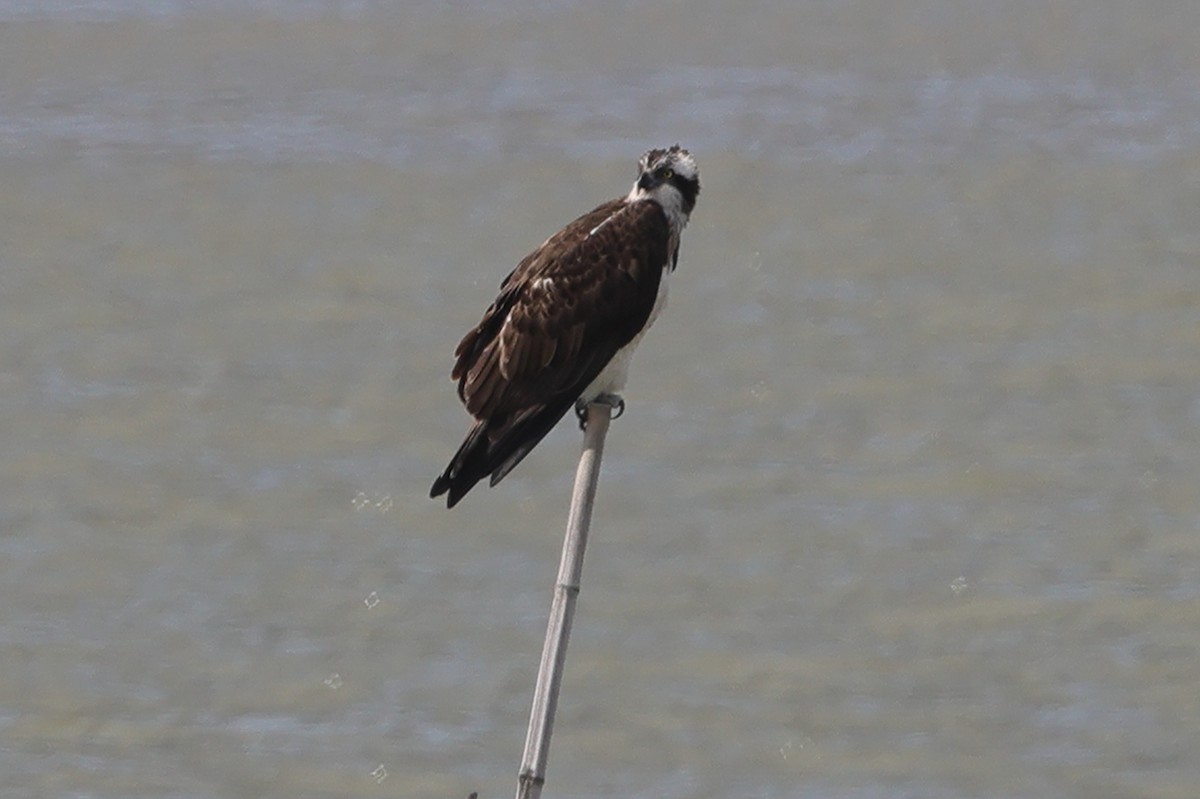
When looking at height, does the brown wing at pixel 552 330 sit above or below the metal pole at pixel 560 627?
above

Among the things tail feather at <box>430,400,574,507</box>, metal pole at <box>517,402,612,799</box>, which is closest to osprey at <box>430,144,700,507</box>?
tail feather at <box>430,400,574,507</box>

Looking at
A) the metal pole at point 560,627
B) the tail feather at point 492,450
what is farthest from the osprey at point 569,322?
the metal pole at point 560,627

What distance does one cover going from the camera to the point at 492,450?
256 inches

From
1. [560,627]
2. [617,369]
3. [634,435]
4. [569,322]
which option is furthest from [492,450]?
[634,435]

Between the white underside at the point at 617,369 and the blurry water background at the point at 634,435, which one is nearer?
the white underside at the point at 617,369

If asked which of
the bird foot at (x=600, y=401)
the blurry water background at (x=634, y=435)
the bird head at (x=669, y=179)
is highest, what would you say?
the blurry water background at (x=634, y=435)

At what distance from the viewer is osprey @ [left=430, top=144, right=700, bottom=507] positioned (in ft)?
21.6

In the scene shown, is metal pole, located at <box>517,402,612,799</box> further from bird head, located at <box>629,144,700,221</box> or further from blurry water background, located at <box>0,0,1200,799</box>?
blurry water background, located at <box>0,0,1200,799</box>

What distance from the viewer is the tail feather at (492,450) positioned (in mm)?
6391

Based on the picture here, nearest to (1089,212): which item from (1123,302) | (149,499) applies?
(1123,302)

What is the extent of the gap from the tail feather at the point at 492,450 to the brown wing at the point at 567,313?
0.04 meters

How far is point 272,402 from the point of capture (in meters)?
14.1

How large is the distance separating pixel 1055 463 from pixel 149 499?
176 inches

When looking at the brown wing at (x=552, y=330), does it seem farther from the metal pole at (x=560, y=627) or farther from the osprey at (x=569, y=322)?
the metal pole at (x=560, y=627)
